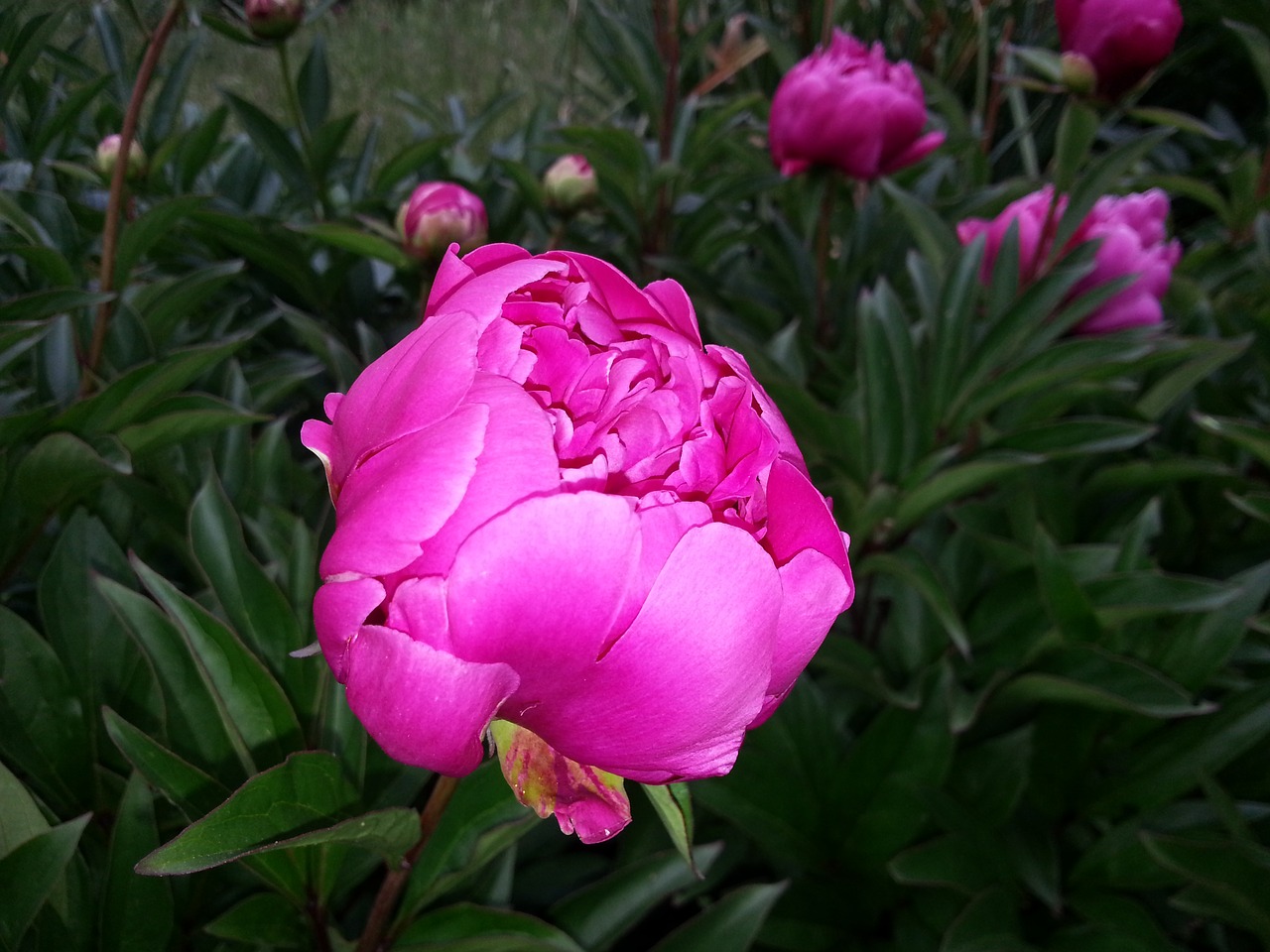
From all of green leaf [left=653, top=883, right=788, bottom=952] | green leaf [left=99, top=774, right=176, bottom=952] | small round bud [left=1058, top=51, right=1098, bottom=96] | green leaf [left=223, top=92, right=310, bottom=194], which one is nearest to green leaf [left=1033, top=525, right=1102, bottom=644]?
green leaf [left=653, top=883, right=788, bottom=952]

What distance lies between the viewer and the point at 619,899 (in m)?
0.64

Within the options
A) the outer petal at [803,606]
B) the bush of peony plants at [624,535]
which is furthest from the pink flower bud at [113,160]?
the outer petal at [803,606]

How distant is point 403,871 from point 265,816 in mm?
86

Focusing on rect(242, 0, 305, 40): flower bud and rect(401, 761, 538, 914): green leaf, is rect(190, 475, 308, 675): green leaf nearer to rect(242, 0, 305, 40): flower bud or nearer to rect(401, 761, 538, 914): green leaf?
rect(401, 761, 538, 914): green leaf

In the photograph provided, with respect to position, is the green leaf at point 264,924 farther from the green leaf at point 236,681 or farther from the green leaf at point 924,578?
the green leaf at point 924,578

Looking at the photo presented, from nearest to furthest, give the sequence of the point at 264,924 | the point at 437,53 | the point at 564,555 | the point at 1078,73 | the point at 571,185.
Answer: the point at 564,555
the point at 264,924
the point at 1078,73
the point at 571,185
the point at 437,53

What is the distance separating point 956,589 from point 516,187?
32.2 inches

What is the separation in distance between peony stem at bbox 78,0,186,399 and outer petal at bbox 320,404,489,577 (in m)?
0.53

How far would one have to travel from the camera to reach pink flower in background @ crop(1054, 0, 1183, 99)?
3.11ft

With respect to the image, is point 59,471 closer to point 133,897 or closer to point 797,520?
point 133,897

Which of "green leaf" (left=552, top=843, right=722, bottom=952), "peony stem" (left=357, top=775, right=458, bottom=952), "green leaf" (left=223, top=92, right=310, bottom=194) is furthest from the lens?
"green leaf" (left=223, top=92, right=310, bottom=194)

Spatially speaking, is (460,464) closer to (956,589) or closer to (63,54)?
A: (956,589)

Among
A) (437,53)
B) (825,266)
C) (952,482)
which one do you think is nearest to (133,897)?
(952,482)

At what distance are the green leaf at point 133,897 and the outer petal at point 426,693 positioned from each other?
28 cm
